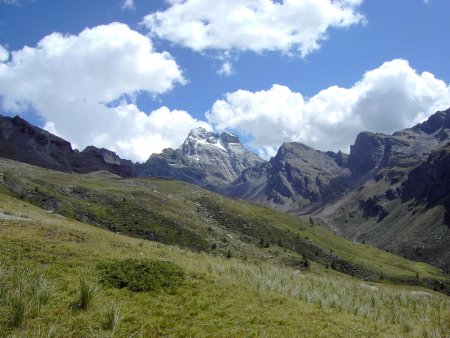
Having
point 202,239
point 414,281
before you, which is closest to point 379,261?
point 414,281

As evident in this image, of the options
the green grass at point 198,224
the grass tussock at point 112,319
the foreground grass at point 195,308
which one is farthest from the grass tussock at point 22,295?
the green grass at point 198,224

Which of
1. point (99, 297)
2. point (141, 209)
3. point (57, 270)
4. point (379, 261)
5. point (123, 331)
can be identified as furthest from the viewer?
point (379, 261)

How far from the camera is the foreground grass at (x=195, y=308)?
16109 mm

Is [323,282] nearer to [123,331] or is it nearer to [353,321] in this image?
[353,321]

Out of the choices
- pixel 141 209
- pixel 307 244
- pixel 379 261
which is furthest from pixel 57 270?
pixel 379 261

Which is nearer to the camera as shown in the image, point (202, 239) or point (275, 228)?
point (202, 239)

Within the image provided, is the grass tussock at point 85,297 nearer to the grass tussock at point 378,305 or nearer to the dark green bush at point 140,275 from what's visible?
the dark green bush at point 140,275

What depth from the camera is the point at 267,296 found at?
22.5 m

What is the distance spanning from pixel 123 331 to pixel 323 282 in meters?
21.0

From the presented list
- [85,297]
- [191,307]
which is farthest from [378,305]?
[85,297]

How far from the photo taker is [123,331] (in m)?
15.8

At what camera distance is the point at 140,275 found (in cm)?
2242

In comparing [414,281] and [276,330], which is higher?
[276,330]

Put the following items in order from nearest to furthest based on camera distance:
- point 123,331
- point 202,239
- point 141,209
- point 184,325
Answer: point 123,331
point 184,325
point 202,239
point 141,209
